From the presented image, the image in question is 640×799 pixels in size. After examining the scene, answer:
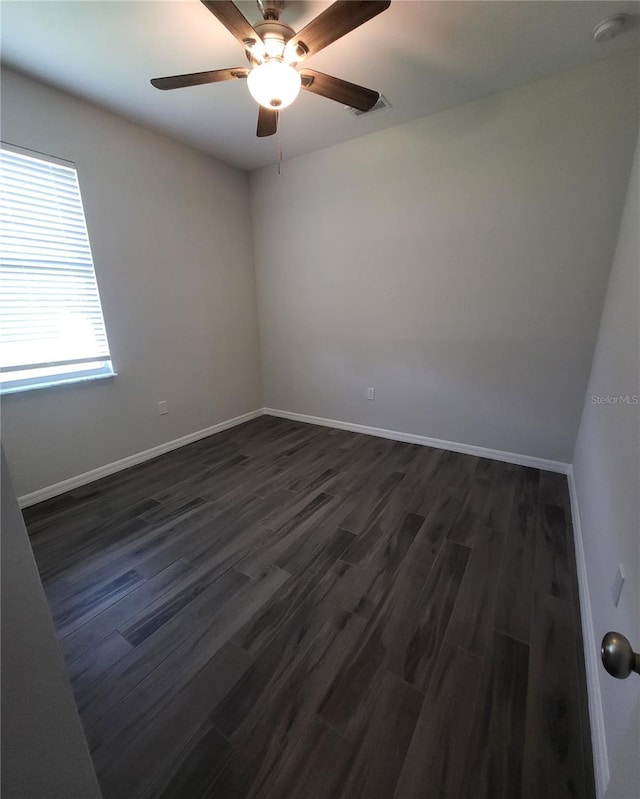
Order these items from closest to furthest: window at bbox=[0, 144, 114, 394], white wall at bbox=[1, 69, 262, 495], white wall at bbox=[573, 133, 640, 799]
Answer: white wall at bbox=[573, 133, 640, 799] < window at bbox=[0, 144, 114, 394] < white wall at bbox=[1, 69, 262, 495]

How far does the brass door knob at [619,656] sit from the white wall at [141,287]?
3167 mm

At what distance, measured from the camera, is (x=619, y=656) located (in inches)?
19.5

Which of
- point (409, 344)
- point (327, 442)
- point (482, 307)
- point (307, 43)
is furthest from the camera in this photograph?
point (327, 442)

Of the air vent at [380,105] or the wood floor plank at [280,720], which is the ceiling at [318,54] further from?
the wood floor plank at [280,720]

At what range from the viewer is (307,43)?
4.91ft

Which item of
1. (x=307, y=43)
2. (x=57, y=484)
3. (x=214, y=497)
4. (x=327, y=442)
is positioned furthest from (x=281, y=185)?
(x=57, y=484)

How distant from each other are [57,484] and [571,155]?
4437 mm

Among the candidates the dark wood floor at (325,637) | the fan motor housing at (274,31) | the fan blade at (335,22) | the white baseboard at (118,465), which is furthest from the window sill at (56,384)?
the fan blade at (335,22)

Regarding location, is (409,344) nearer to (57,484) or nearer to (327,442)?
(327,442)

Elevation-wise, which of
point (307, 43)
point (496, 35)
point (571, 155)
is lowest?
point (571, 155)

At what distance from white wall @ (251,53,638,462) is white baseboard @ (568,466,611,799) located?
1.26m

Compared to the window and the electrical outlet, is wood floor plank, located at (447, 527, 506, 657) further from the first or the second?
the window

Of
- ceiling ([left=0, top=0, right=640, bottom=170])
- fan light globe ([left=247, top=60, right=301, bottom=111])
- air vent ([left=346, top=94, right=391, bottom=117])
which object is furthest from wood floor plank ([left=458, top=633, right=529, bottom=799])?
air vent ([left=346, top=94, right=391, bottom=117])

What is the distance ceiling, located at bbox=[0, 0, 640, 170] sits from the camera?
165 cm
